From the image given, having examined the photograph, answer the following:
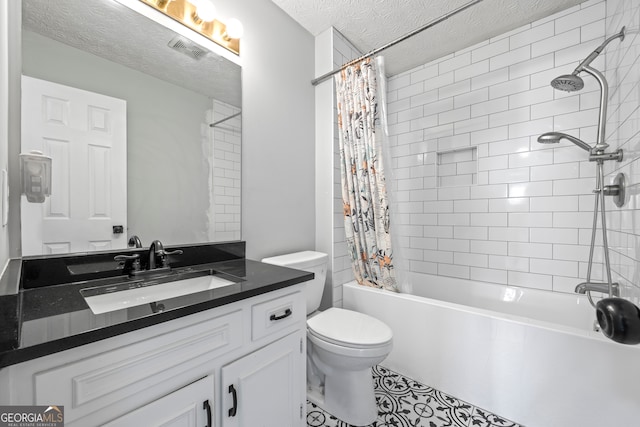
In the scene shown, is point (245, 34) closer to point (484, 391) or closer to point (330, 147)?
point (330, 147)

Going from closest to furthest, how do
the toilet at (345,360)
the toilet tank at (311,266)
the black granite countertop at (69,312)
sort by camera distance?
1. the black granite countertop at (69,312)
2. the toilet at (345,360)
3. the toilet tank at (311,266)

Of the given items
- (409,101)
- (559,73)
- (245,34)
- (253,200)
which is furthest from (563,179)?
(245,34)

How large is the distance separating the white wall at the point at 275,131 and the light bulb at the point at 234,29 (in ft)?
0.41

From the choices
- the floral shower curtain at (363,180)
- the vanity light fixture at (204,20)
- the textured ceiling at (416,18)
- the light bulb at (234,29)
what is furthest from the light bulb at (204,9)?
the floral shower curtain at (363,180)

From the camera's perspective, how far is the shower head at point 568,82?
56.7 inches

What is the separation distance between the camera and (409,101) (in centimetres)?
263

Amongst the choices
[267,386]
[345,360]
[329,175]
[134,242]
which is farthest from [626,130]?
[134,242]

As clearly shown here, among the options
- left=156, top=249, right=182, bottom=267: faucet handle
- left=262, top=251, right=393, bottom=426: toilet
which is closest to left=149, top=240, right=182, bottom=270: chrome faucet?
left=156, top=249, right=182, bottom=267: faucet handle

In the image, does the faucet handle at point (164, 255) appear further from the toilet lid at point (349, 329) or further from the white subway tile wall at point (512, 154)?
the white subway tile wall at point (512, 154)

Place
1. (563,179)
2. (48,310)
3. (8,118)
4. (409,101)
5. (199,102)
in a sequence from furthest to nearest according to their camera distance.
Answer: (409,101)
(563,179)
(199,102)
(8,118)
(48,310)

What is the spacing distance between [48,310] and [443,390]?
1.90 meters

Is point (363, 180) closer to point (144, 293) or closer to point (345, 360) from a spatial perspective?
point (345, 360)

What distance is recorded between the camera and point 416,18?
75.7 inches

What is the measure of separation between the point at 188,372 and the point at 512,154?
2.47 m
